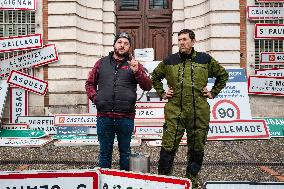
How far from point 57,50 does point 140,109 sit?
4.62m

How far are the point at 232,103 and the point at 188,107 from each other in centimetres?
527

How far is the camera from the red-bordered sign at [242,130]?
8.09 metres

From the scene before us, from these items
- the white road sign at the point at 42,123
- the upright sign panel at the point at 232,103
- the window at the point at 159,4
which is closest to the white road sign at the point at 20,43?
the white road sign at the point at 42,123

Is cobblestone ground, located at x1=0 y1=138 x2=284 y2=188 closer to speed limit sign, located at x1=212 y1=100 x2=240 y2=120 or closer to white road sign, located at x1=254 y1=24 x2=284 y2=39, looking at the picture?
speed limit sign, located at x1=212 y1=100 x2=240 y2=120

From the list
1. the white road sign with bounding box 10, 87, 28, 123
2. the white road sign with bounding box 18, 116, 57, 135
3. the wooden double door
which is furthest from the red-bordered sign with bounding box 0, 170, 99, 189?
the wooden double door

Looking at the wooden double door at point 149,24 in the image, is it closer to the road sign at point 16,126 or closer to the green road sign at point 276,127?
the green road sign at point 276,127

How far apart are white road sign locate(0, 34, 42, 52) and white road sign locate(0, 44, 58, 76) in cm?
32

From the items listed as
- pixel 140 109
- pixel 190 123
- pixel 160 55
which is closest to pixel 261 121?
pixel 140 109

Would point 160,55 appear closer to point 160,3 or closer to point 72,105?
point 160,3

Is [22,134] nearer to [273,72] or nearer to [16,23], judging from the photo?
[16,23]

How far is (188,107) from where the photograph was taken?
3893 mm

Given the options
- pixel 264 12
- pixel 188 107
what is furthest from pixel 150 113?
pixel 188 107

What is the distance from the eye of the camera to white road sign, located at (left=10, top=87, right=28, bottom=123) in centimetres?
1161

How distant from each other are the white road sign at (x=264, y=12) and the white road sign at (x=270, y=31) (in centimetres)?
50
